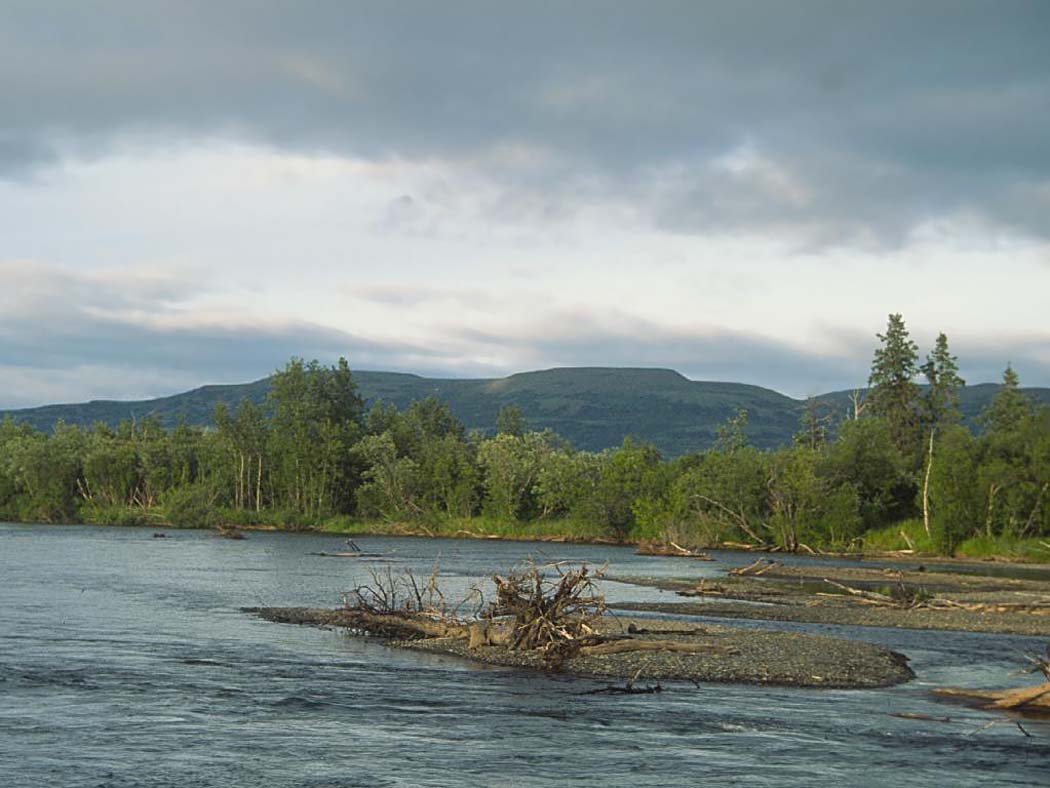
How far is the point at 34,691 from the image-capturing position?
30438mm

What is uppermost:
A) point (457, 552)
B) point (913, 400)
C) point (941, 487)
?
point (913, 400)

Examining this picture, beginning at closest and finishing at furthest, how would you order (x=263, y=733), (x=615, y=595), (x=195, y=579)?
(x=263, y=733)
(x=615, y=595)
(x=195, y=579)

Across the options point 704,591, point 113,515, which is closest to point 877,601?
point 704,591

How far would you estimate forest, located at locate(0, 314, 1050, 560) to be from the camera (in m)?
102

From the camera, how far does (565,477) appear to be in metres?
142

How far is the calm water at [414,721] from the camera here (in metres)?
22.7

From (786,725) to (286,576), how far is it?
51098 mm

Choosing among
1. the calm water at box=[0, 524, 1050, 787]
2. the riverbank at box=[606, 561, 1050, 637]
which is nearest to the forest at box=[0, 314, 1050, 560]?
the riverbank at box=[606, 561, 1050, 637]

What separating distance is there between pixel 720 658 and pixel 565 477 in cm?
10587

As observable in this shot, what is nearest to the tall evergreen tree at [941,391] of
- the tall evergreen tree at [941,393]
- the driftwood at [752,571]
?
the tall evergreen tree at [941,393]

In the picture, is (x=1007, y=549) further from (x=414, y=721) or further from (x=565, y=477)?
(x=414, y=721)

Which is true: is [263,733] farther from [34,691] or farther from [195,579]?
[195,579]

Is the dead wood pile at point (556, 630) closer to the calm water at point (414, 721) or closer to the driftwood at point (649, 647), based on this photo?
the driftwood at point (649, 647)

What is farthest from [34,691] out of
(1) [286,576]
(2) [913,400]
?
(2) [913,400]
